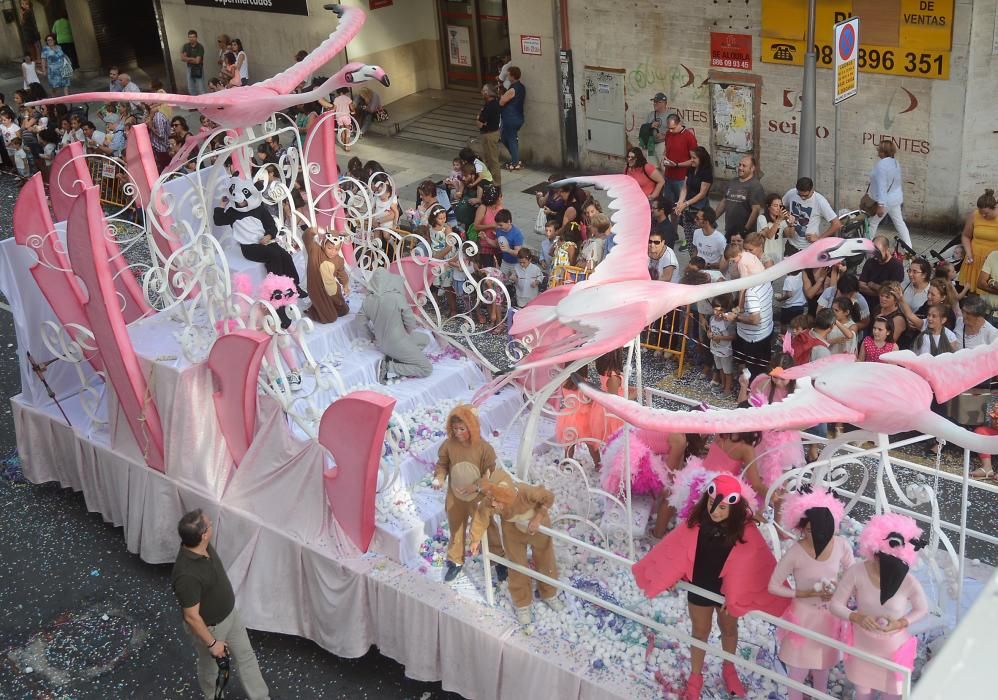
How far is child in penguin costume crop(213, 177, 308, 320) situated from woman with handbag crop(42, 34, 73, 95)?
40.9 feet

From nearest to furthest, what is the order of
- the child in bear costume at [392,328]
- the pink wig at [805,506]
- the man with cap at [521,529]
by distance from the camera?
1. the pink wig at [805,506]
2. the man with cap at [521,529]
3. the child in bear costume at [392,328]

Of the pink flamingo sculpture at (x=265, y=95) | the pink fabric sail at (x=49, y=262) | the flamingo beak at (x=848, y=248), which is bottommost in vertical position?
the pink fabric sail at (x=49, y=262)

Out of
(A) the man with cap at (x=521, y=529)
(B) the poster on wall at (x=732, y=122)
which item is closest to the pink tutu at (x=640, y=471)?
(A) the man with cap at (x=521, y=529)

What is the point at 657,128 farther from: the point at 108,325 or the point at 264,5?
the point at 264,5

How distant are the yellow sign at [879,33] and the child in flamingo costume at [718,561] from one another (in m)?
6.80

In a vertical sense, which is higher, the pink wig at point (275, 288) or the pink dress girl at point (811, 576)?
the pink wig at point (275, 288)

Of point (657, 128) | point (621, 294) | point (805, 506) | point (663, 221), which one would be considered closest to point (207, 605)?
point (621, 294)

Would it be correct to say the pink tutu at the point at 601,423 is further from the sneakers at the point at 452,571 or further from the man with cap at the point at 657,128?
the man with cap at the point at 657,128

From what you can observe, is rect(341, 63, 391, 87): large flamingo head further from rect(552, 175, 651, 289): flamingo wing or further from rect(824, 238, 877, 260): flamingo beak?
rect(824, 238, 877, 260): flamingo beak

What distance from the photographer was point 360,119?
16141mm

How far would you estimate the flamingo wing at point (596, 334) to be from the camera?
5.33 meters

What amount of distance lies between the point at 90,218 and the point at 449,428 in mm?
2718

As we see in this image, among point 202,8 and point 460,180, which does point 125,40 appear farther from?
point 460,180

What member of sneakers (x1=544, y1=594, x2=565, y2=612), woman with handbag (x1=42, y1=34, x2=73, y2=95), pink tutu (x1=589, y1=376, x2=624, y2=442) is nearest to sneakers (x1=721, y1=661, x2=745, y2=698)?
sneakers (x1=544, y1=594, x2=565, y2=612)
